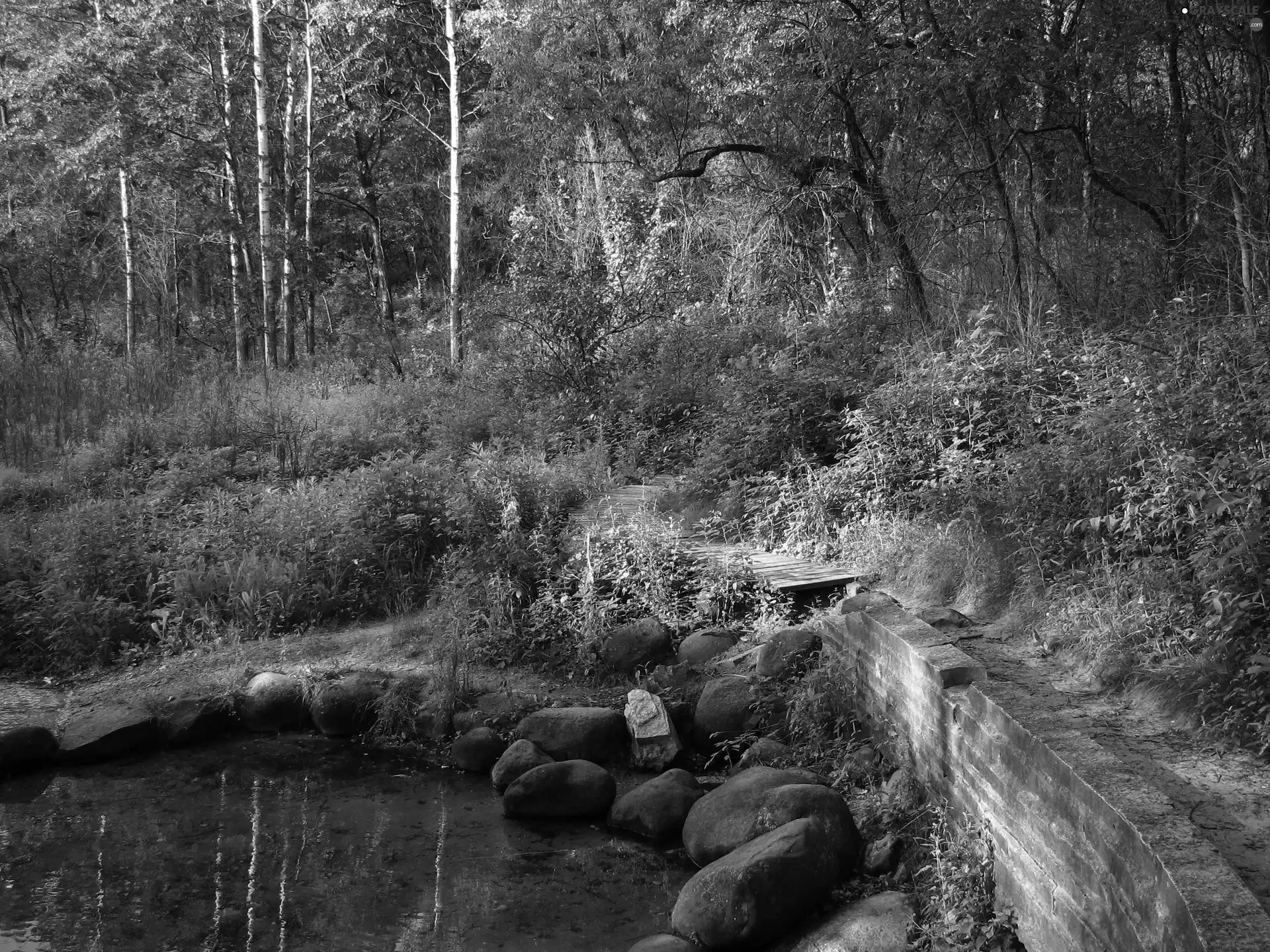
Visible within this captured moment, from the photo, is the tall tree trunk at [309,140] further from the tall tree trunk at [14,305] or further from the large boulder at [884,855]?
the large boulder at [884,855]

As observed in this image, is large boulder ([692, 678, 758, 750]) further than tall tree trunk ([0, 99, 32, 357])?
No

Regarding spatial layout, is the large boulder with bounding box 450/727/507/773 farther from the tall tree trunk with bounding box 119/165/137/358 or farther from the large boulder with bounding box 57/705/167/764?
the tall tree trunk with bounding box 119/165/137/358

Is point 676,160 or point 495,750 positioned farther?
Answer: point 676,160

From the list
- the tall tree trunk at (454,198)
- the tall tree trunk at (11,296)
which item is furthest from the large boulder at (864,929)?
the tall tree trunk at (11,296)

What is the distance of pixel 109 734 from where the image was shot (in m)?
6.96

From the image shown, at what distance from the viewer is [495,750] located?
22.0ft

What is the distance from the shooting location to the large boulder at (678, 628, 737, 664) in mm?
7395

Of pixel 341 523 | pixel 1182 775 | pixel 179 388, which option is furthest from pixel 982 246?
pixel 179 388

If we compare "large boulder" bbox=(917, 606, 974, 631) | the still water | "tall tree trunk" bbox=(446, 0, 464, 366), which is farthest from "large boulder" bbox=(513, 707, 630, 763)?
"tall tree trunk" bbox=(446, 0, 464, 366)

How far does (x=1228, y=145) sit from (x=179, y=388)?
13.7 metres

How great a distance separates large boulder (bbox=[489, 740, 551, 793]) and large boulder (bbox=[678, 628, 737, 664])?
145cm

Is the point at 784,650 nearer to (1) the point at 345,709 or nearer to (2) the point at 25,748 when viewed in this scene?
(1) the point at 345,709

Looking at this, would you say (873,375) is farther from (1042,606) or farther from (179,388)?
(179,388)

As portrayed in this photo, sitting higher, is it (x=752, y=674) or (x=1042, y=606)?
(x=1042, y=606)
